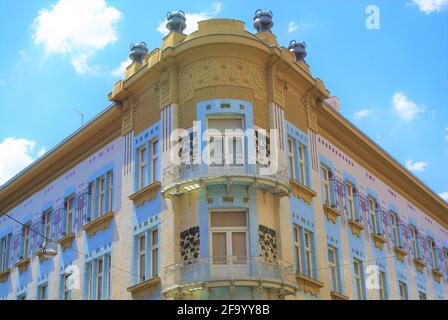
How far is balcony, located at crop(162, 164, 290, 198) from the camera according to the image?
85.4ft

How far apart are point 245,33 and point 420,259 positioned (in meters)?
15.6

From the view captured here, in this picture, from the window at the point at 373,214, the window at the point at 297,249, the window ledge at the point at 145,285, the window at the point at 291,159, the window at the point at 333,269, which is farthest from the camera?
the window at the point at 373,214

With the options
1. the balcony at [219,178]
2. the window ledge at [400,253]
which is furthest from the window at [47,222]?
the window ledge at [400,253]

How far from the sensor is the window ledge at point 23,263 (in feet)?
116

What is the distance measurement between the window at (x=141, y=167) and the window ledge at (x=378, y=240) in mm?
10539

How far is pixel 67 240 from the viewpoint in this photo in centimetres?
3262

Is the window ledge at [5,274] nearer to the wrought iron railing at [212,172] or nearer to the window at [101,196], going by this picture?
the window at [101,196]

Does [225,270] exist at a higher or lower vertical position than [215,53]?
lower

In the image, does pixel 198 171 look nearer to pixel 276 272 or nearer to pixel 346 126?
pixel 276 272

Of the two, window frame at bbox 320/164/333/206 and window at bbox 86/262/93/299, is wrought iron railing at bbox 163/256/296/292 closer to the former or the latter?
window at bbox 86/262/93/299

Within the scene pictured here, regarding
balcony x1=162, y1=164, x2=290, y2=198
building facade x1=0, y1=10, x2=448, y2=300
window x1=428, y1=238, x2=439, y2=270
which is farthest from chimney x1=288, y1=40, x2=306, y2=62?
window x1=428, y1=238, x2=439, y2=270

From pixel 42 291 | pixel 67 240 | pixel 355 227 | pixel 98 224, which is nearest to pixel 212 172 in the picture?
pixel 98 224

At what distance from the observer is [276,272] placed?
2555cm
